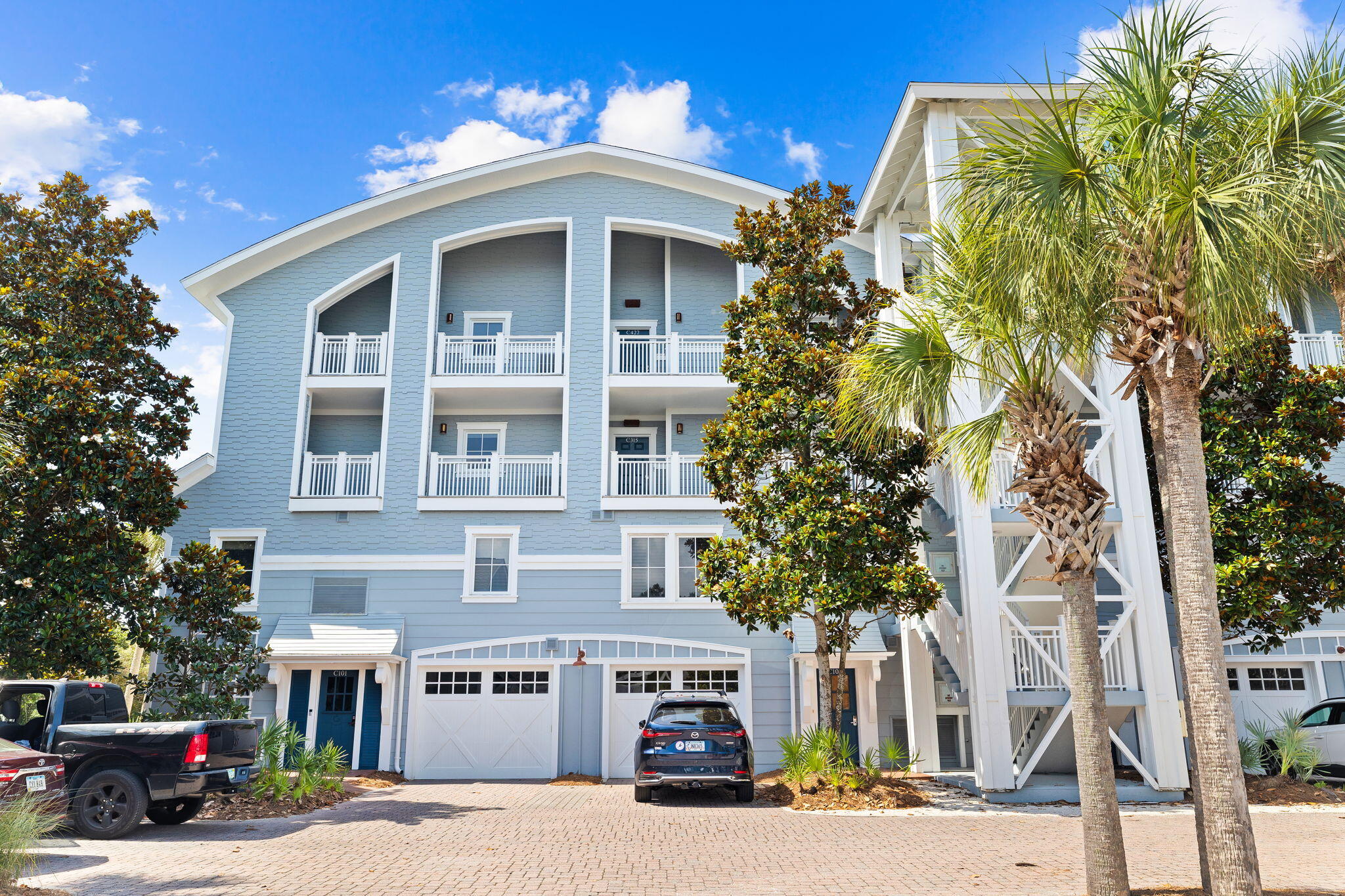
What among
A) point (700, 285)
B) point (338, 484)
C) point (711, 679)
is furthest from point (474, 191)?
point (711, 679)

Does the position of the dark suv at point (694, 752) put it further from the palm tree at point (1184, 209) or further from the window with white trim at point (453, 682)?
the palm tree at point (1184, 209)

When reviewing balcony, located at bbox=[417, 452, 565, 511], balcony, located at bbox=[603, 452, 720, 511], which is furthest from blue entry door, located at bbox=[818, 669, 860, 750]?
balcony, located at bbox=[417, 452, 565, 511]

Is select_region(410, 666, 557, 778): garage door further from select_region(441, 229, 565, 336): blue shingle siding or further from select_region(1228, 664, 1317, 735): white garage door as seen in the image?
select_region(1228, 664, 1317, 735): white garage door

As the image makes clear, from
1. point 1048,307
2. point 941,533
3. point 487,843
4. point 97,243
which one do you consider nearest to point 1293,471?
point 941,533

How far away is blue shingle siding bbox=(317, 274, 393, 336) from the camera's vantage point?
22422mm

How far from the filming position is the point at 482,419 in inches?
864

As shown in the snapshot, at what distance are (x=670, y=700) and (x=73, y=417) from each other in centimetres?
962

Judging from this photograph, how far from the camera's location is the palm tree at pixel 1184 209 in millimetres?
7082

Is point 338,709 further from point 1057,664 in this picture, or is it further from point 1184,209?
point 1184,209

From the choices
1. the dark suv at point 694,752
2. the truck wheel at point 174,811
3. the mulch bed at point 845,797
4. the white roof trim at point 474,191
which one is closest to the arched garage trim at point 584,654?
the mulch bed at point 845,797

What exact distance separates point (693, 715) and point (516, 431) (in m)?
9.98

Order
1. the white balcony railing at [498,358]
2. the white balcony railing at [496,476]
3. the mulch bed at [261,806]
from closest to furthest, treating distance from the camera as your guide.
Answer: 1. the mulch bed at [261,806]
2. the white balcony railing at [496,476]
3. the white balcony railing at [498,358]

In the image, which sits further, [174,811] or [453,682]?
[453,682]

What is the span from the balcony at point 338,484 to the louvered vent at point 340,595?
4.92ft
